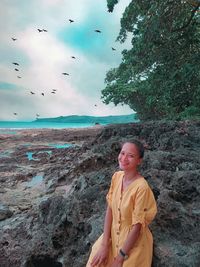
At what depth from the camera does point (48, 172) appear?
1177 cm

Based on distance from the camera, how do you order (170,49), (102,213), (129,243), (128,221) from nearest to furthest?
(129,243) → (128,221) → (102,213) → (170,49)

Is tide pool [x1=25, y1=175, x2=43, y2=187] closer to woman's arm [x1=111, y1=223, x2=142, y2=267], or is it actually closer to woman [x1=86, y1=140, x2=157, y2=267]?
woman [x1=86, y1=140, x2=157, y2=267]

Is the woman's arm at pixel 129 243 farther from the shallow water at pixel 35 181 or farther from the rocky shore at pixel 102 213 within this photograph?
the shallow water at pixel 35 181

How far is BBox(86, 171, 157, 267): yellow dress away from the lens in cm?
308

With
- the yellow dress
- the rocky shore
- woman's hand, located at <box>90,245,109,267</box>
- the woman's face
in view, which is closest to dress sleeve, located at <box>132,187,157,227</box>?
the yellow dress

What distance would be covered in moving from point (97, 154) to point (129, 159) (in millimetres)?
4294

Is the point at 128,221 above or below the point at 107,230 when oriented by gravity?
above

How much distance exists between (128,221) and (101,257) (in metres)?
0.40

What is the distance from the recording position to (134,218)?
10.1 feet

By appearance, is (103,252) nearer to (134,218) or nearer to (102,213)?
(134,218)

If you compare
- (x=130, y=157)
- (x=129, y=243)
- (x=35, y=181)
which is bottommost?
(x=35, y=181)

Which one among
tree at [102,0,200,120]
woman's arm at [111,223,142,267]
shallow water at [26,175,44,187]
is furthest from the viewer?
tree at [102,0,200,120]

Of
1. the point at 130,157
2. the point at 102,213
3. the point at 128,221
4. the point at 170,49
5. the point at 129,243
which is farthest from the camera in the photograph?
the point at 170,49

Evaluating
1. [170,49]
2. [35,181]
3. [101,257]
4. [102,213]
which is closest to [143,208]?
[101,257]
